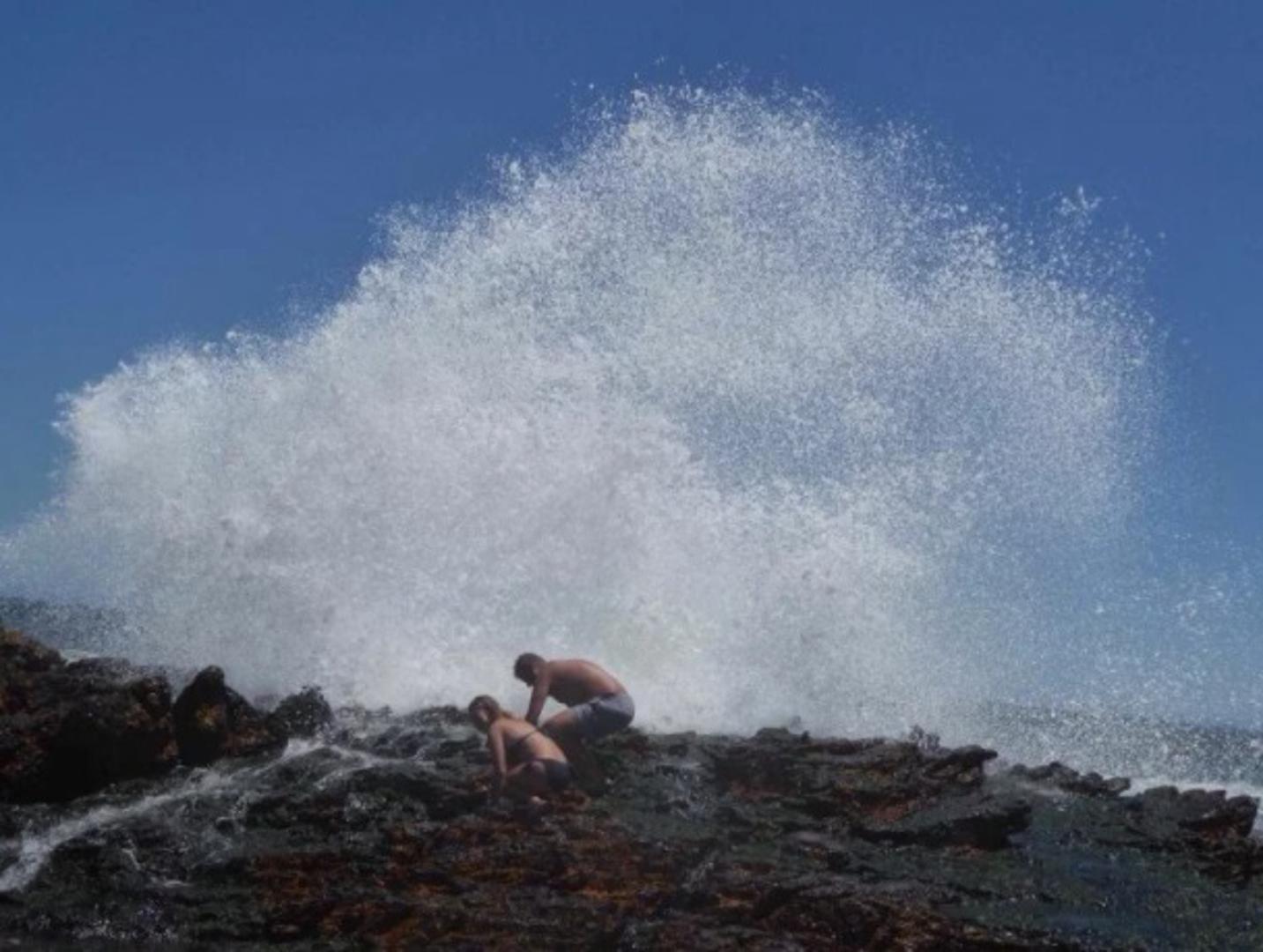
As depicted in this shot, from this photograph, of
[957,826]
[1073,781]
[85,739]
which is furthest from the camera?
[1073,781]

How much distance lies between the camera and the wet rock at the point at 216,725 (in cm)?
1232

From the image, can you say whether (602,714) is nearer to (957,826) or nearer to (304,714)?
(957,826)

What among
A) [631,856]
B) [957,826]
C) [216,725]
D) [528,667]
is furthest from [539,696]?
[957,826]

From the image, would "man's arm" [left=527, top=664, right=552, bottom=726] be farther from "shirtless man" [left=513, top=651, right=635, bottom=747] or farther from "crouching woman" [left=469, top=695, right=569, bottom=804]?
"crouching woman" [left=469, top=695, right=569, bottom=804]

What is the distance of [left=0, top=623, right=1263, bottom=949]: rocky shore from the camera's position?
8.37 metres

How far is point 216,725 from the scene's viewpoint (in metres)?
12.4

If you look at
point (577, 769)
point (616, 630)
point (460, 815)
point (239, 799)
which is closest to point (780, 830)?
point (577, 769)

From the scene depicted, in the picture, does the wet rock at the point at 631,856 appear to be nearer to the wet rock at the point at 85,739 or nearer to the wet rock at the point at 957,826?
the wet rock at the point at 957,826

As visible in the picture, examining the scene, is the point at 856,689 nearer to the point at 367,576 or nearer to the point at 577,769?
the point at 367,576

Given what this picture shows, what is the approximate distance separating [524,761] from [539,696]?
2.95 feet

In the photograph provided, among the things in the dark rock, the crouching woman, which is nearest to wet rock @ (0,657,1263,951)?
the crouching woman

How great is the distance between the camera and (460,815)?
1027 cm

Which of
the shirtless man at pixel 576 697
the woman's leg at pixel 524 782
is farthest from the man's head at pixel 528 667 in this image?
the woman's leg at pixel 524 782

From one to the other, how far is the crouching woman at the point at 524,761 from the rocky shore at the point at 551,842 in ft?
0.73
